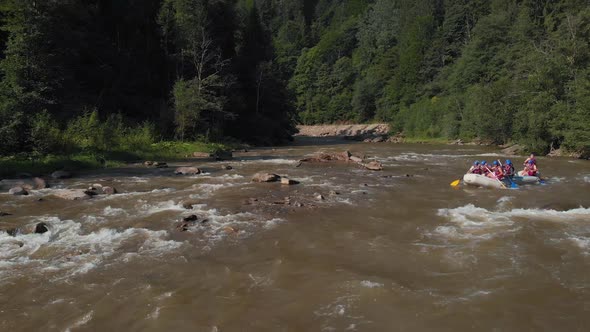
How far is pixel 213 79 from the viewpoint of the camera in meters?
35.1

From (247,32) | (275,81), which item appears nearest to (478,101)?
(275,81)

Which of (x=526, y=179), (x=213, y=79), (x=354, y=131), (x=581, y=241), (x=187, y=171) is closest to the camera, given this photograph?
(x=581, y=241)

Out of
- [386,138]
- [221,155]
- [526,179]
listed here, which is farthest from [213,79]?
[386,138]

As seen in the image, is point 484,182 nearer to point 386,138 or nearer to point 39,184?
point 39,184

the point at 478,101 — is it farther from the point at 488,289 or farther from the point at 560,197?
the point at 488,289

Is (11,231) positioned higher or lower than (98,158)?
lower

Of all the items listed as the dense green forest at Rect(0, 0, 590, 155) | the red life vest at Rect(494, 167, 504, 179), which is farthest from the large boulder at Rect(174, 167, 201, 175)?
the red life vest at Rect(494, 167, 504, 179)

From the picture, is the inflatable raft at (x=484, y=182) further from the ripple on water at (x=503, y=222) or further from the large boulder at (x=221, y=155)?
the large boulder at (x=221, y=155)

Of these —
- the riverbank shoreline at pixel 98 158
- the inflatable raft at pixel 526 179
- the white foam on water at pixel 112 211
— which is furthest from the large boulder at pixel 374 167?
the white foam on water at pixel 112 211

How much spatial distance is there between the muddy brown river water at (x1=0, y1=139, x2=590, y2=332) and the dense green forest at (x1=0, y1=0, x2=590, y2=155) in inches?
497

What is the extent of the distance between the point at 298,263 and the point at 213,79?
29014 millimetres

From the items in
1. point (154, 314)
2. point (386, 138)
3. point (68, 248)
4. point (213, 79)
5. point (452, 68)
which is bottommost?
point (154, 314)

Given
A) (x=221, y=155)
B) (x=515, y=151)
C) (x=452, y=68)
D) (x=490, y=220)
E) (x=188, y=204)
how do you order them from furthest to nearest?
(x=452, y=68), (x=515, y=151), (x=221, y=155), (x=188, y=204), (x=490, y=220)

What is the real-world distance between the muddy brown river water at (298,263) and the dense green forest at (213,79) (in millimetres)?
12617
